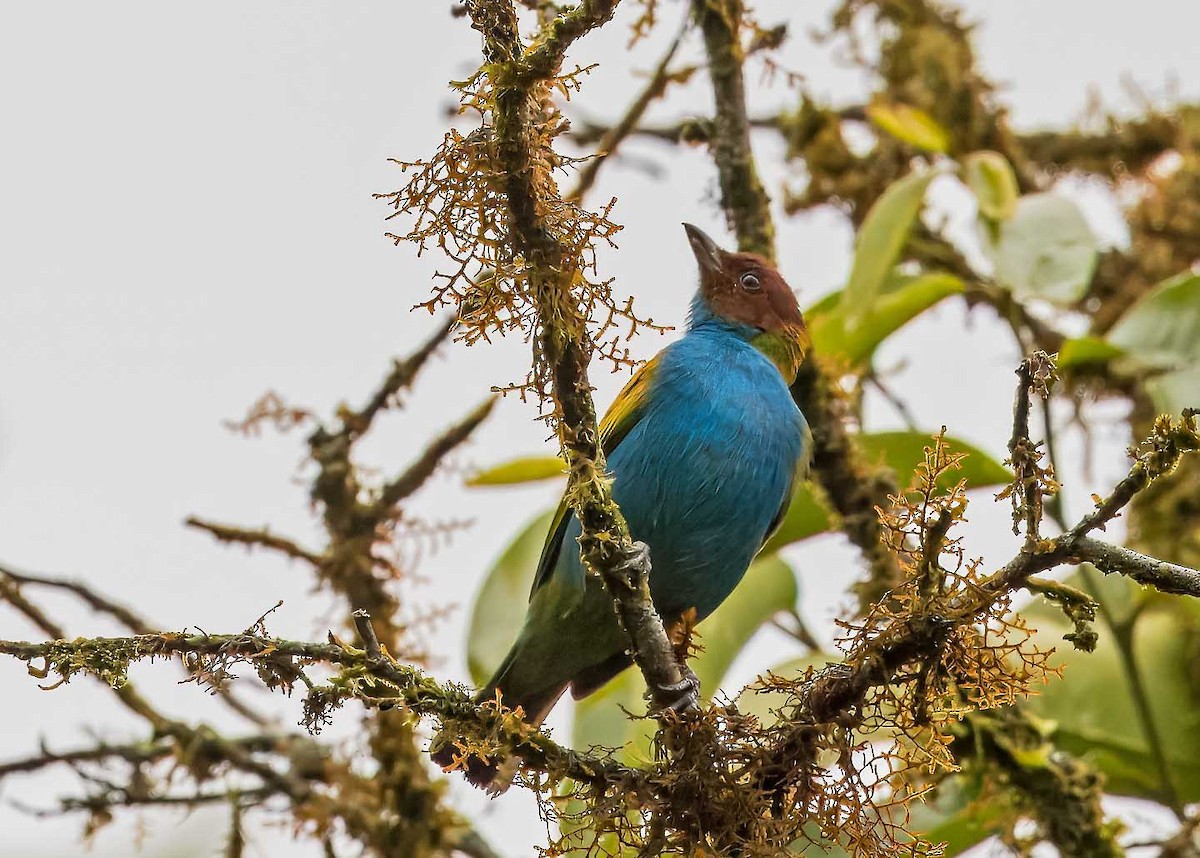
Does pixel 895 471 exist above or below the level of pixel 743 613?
above

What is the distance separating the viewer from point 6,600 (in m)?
3.15

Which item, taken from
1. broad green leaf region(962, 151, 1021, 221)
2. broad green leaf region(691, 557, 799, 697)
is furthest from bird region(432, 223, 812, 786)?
broad green leaf region(962, 151, 1021, 221)

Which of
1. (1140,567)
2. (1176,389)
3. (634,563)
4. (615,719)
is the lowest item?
(1140,567)

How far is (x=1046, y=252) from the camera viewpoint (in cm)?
450

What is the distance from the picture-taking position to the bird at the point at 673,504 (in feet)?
11.6

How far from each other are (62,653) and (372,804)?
1.67m

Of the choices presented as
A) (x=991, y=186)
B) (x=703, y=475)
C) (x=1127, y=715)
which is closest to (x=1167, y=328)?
(x=991, y=186)

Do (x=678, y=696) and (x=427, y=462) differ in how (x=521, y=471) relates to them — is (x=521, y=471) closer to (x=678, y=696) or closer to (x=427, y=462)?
(x=427, y=462)

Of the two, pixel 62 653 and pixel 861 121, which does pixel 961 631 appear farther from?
pixel 861 121

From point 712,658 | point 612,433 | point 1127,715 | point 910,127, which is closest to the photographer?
point 612,433

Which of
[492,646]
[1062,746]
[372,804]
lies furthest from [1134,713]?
[372,804]

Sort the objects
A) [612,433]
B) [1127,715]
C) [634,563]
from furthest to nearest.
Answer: [1127,715], [612,433], [634,563]

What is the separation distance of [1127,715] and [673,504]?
1556 mm

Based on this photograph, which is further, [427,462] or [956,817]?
[427,462]
